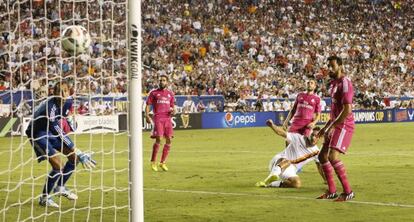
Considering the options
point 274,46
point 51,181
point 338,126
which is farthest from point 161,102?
point 274,46

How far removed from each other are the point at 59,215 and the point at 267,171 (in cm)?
721

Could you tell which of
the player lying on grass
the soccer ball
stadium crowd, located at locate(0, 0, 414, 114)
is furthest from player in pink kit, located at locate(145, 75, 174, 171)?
stadium crowd, located at locate(0, 0, 414, 114)

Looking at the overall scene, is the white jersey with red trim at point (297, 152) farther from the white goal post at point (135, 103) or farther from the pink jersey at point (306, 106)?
the white goal post at point (135, 103)

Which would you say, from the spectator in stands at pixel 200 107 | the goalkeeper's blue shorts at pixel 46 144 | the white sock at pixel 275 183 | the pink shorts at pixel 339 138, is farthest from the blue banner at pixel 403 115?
the goalkeeper's blue shorts at pixel 46 144

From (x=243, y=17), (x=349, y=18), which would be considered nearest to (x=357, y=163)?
(x=243, y=17)

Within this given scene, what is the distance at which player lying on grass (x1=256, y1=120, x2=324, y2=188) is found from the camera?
14.6m

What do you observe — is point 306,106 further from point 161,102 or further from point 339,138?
point 161,102

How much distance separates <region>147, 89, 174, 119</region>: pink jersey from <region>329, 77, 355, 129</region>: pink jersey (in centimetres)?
697

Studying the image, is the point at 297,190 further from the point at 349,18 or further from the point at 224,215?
the point at 349,18

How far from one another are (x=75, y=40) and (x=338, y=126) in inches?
182

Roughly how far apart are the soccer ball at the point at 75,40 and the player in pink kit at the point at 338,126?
4.16 meters

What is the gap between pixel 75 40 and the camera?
32.8 feet

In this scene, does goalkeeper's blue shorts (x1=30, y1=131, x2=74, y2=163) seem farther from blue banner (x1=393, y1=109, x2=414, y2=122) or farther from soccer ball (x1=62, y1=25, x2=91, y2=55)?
blue banner (x1=393, y1=109, x2=414, y2=122)

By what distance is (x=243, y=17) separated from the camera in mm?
47000
